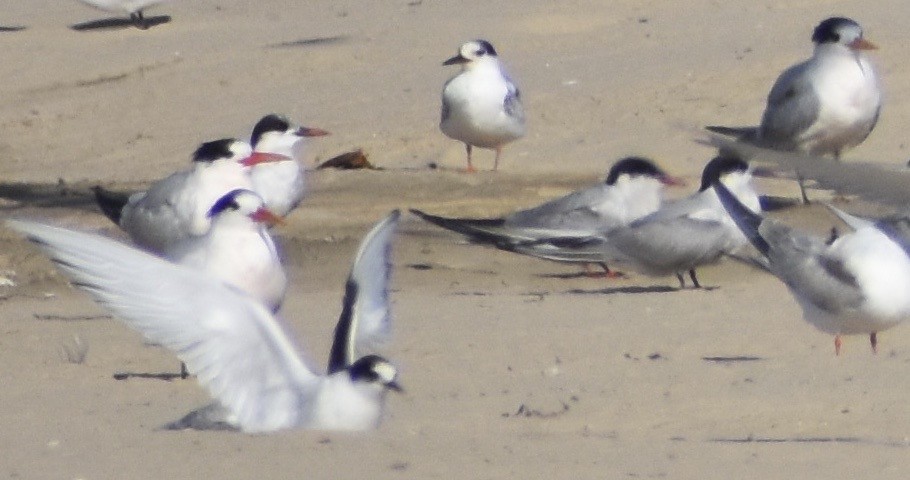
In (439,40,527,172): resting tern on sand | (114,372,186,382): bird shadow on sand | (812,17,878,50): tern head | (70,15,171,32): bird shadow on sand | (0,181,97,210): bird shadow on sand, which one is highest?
(812,17,878,50): tern head

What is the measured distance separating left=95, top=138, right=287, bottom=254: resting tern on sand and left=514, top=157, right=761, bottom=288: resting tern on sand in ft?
4.16

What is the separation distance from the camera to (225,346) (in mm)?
6148

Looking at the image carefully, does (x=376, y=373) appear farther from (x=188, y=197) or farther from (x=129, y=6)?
(x=129, y=6)

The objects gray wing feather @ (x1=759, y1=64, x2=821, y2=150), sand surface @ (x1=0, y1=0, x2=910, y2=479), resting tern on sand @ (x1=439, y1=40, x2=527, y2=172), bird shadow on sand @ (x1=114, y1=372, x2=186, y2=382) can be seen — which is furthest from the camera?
resting tern on sand @ (x1=439, y1=40, x2=527, y2=172)

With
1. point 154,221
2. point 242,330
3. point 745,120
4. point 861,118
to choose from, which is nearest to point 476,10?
point 745,120

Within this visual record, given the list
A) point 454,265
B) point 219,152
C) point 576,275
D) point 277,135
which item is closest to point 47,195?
point 277,135

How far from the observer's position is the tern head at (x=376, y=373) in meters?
6.13

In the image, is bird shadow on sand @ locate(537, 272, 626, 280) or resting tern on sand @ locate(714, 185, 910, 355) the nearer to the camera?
resting tern on sand @ locate(714, 185, 910, 355)

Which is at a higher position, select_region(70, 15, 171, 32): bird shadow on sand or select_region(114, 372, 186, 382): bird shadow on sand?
select_region(114, 372, 186, 382): bird shadow on sand

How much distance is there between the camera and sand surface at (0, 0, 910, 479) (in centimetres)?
561

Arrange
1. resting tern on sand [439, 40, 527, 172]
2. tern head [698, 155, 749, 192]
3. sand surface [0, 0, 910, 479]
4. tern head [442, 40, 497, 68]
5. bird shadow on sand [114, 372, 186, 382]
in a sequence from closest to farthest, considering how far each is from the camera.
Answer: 1. sand surface [0, 0, 910, 479]
2. bird shadow on sand [114, 372, 186, 382]
3. tern head [698, 155, 749, 192]
4. resting tern on sand [439, 40, 527, 172]
5. tern head [442, 40, 497, 68]

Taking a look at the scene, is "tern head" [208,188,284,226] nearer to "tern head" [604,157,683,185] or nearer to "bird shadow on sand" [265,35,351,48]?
"tern head" [604,157,683,185]

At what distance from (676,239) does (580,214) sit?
0.63 meters

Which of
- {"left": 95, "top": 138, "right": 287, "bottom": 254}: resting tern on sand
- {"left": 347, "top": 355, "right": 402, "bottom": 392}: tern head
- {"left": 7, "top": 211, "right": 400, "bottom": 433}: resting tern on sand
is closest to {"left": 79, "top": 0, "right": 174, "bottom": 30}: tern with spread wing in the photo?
{"left": 95, "top": 138, "right": 287, "bottom": 254}: resting tern on sand
